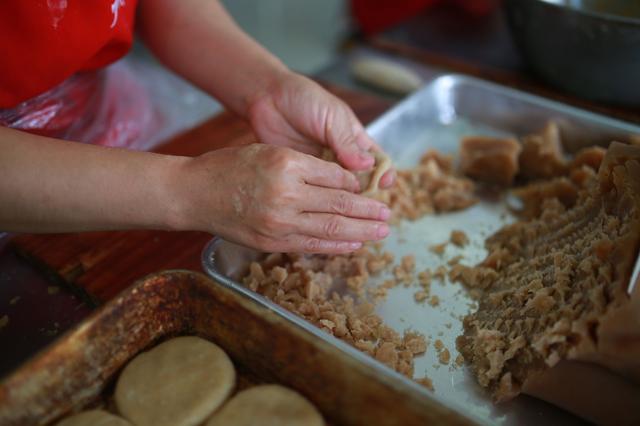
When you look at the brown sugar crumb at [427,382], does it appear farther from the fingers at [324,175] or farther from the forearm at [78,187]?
the forearm at [78,187]

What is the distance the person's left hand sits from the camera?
1197 mm

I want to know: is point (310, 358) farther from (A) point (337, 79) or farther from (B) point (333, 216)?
(A) point (337, 79)

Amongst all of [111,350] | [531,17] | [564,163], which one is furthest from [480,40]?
[111,350]

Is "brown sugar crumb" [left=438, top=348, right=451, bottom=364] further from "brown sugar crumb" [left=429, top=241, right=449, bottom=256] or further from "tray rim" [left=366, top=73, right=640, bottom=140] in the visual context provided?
"tray rim" [left=366, top=73, right=640, bottom=140]

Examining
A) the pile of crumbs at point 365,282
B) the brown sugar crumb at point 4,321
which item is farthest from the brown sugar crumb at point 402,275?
the brown sugar crumb at point 4,321

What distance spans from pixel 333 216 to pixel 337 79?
1.07 m

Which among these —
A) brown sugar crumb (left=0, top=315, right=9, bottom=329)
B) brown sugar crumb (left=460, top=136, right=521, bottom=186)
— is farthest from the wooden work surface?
brown sugar crumb (left=460, top=136, right=521, bottom=186)

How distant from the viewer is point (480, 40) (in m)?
2.14

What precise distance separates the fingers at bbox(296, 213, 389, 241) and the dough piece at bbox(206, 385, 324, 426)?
0.86 feet

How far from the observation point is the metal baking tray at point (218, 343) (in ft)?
2.37

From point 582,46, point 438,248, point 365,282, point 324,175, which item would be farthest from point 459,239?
point 582,46

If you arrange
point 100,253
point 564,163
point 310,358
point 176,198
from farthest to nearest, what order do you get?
point 564,163 < point 100,253 < point 176,198 < point 310,358

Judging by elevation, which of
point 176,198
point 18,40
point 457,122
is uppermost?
point 18,40

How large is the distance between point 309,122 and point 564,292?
60 centimetres
